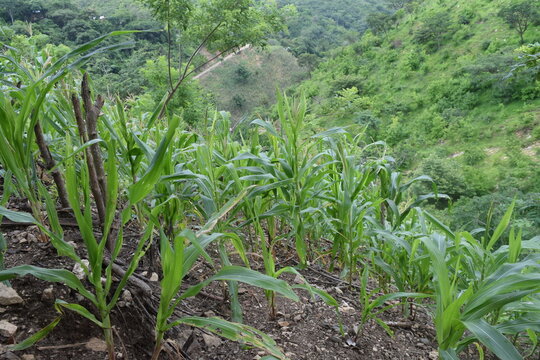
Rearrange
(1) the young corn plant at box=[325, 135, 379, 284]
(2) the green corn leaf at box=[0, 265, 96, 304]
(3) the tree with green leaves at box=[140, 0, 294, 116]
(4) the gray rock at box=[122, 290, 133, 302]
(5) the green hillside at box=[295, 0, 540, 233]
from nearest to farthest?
(2) the green corn leaf at box=[0, 265, 96, 304]
(4) the gray rock at box=[122, 290, 133, 302]
(1) the young corn plant at box=[325, 135, 379, 284]
(3) the tree with green leaves at box=[140, 0, 294, 116]
(5) the green hillside at box=[295, 0, 540, 233]

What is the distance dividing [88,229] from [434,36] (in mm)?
25423

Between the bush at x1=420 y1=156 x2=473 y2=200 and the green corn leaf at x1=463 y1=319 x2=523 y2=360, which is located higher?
the green corn leaf at x1=463 y1=319 x2=523 y2=360

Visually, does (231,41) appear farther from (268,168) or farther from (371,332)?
(371,332)

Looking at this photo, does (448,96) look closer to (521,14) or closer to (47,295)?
(521,14)

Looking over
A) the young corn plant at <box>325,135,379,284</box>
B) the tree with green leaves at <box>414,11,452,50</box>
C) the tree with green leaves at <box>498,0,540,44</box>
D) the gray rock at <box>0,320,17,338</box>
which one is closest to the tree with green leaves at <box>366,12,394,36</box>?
the tree with green leaves at <box>414,11,452,50</box>

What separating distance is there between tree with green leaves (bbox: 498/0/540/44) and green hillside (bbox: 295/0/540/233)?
233mm

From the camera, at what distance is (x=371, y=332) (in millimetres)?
894

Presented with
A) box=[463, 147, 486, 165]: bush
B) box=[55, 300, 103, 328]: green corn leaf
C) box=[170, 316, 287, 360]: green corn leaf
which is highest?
box=[55, 300, 103, 328]: green corn leaf

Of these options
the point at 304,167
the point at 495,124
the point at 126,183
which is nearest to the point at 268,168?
the point at 304,167

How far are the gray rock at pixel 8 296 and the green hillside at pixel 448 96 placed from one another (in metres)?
8.55

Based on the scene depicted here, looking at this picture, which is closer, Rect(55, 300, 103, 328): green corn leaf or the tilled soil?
Rect(55, 300, 103, 328): green corn leaf

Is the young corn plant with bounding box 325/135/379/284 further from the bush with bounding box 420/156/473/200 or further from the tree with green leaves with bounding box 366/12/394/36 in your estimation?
the tree with green leaves with bounding box 366/12/394/36

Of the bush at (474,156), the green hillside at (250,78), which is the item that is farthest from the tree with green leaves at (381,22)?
the bush at (474,156)

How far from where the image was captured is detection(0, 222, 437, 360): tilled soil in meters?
0.62
